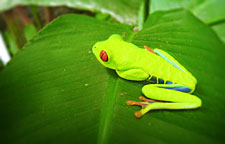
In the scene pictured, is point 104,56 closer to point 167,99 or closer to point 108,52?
point 108,52

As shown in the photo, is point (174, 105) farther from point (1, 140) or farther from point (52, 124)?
point (1, 140)

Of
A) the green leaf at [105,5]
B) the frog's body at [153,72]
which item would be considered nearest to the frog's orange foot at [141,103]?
the frog's body at [153,72]

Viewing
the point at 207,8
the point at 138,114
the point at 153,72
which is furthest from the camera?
the point at 207,8

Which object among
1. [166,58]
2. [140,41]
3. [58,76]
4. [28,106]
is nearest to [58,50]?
[58,76]

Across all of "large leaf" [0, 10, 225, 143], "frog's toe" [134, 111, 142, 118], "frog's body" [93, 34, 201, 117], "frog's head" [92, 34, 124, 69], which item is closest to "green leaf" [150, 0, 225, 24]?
"large leaf" [0, 10, 225, 143]

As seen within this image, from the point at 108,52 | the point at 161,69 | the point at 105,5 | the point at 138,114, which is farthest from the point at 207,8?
the point at 138,114
